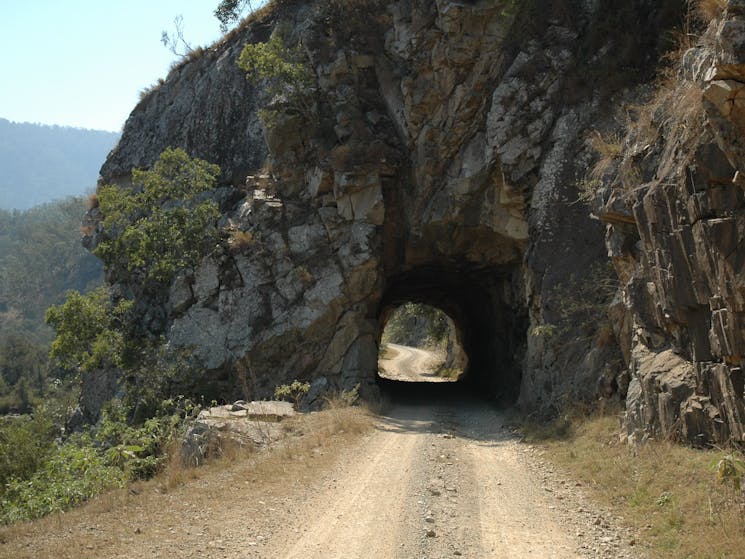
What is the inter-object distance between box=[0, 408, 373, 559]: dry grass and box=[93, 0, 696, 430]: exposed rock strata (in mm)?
7397

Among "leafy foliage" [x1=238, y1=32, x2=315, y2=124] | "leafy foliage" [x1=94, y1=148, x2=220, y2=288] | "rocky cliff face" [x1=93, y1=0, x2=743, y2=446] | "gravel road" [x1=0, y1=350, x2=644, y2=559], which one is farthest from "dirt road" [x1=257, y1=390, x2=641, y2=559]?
"leafy foliage" [x1=238, y1=32, x2=315, y2=124]

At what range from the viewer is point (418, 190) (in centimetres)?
2125

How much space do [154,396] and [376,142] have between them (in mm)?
10571

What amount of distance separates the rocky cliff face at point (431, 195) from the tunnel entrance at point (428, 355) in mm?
9808

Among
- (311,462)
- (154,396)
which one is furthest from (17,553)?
(154,396)

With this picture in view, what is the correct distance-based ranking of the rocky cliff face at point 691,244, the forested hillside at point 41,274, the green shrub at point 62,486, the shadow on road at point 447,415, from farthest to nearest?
the forested hillside at point 41,274, the shadow on road at point 447,415, the green shrub at point 62,486, the rocky cliff face at point 691,244

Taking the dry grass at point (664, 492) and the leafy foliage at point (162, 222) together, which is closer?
→ the dry grass at point (664, 492)

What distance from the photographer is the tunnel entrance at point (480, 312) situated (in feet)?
72.8

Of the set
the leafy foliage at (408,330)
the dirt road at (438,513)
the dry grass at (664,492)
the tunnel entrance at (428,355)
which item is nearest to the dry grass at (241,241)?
the dirt road at (438,513)

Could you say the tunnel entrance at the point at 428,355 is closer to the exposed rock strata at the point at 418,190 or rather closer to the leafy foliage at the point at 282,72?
the exposed rock strata at the point at 418,190

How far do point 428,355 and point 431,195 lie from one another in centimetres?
3299

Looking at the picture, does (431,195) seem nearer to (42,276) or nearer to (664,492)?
(664,492)

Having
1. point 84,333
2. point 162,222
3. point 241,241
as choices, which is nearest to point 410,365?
point 241,241

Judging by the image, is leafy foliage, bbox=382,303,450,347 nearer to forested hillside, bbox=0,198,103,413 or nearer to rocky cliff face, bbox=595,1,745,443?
rocky cliff face, bbox=595,1,745,443
